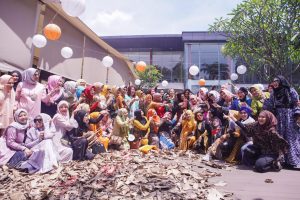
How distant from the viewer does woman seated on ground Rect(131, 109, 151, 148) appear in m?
6.00

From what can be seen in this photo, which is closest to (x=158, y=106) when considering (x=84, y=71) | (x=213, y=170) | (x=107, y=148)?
(x=107, y=148)

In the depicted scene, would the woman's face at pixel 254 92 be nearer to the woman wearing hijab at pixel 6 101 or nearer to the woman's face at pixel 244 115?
the woman's face at pixel 244 115

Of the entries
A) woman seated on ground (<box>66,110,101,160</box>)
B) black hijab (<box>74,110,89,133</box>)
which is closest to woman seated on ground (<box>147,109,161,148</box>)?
woman seated on ground (<box>66,110,101,160</box>)

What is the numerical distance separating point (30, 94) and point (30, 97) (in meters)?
0.06

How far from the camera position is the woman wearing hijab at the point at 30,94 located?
516 cm

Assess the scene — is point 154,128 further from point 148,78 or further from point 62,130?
point 148,78

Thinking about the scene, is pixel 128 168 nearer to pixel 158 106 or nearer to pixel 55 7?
pixel 158 106

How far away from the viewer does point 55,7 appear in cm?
1043

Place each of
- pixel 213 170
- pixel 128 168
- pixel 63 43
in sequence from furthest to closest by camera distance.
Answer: pixel 63 43, pixel 213 170, pixel 128 168

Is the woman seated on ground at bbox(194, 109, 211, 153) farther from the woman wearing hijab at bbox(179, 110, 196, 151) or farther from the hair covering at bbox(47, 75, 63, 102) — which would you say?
the hair covering at bbox(47, 75, 63, 102)

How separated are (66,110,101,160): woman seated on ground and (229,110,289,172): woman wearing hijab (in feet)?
9.40

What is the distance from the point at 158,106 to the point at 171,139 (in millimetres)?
848

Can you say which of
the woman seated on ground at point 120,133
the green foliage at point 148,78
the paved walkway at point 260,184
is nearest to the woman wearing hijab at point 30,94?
the woman seated on ground at point 120,133

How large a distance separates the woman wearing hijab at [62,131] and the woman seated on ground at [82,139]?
94 millimetres
